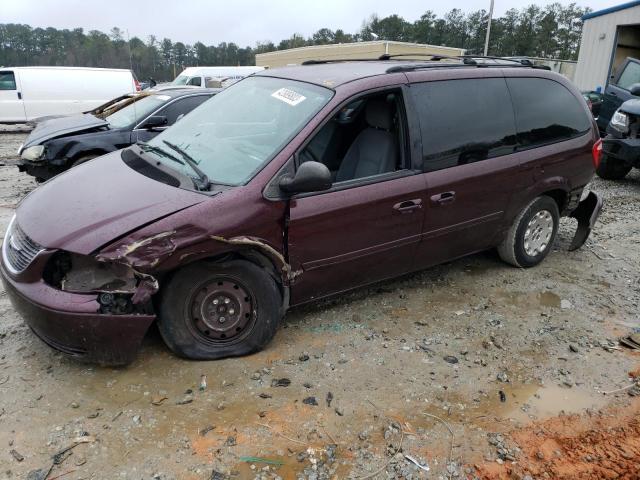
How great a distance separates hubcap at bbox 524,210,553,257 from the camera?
460 centimetres

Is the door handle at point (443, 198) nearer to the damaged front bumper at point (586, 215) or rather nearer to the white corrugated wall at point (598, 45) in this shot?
the damaged front bumper at point (586, 215)

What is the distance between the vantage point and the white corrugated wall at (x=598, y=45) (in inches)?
699

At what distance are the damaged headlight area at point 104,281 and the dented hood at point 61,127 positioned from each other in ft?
15.6

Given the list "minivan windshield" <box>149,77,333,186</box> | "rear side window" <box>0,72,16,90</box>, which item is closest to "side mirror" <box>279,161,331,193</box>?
"minivan windshield" <box>149,77,333,186</box>

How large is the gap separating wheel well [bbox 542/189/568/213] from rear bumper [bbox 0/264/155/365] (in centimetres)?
374

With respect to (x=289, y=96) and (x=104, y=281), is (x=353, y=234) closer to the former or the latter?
(x=289, y=96)

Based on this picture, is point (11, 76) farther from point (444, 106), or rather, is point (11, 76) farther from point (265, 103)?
point (444, 106)

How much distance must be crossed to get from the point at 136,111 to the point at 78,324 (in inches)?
217

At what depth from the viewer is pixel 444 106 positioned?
12.2 feet

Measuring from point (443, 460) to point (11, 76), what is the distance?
52.6ft

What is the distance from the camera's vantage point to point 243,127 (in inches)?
142

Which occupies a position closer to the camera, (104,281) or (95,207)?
(104,281)

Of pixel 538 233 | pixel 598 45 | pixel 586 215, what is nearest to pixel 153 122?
pixel 538 233

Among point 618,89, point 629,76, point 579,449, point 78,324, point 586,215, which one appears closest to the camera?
point 579,449
